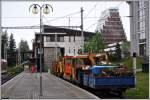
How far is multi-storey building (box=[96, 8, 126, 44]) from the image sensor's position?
5692 inches

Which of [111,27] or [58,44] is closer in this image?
[58,44]

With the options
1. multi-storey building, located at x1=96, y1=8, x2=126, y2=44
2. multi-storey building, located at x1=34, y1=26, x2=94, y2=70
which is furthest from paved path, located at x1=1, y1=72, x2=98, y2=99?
multi-storey building, located at x1=96, y1=8, x2=126, y2=44

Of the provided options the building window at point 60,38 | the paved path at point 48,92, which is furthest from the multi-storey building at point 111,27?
the paved path at point 48,92

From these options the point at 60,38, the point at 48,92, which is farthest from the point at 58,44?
the point at 48,92

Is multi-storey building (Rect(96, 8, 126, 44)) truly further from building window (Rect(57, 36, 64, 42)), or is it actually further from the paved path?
the paved path

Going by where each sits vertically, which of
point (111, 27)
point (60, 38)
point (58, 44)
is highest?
point (111, 27)

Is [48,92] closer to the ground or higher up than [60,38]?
closer to the ground

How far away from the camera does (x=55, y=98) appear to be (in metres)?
23.0

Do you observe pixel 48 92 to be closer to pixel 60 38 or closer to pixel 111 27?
pixel 60 38

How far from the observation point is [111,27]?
167500 mm

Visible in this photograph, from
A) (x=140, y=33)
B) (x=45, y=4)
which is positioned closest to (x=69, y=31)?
(x=140, y=33)

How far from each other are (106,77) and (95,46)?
219 feet

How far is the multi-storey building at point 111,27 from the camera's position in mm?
144575

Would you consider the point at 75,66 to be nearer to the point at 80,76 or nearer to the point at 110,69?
the point at 80,76
